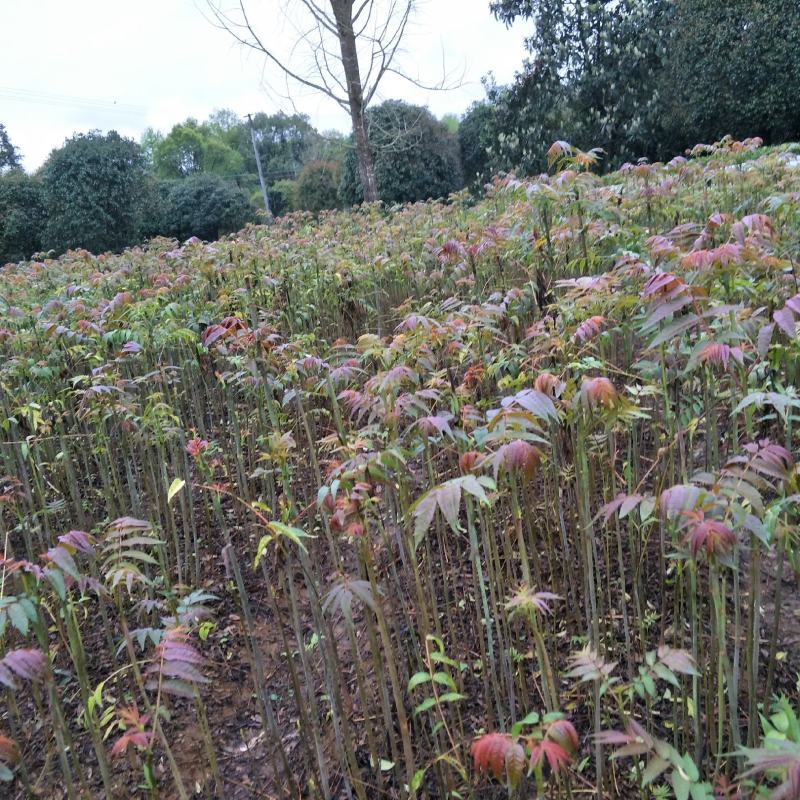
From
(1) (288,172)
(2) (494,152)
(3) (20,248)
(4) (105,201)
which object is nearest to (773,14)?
(2) (494,152)

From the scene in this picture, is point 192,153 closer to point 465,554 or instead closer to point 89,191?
point 89,191

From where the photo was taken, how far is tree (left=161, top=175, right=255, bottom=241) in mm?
17219

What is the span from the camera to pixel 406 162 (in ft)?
48.9

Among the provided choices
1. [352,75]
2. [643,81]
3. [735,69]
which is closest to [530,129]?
[643,81]

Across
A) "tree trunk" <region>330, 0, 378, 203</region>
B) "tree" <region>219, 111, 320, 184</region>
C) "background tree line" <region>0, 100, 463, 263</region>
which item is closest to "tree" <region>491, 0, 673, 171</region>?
"background tree line" <region>0, 100, 463, 263</region>

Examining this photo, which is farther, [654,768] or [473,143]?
[473,143]

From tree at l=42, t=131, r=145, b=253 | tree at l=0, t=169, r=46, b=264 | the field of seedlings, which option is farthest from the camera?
tree at l=0, t=169, r=46, b=264

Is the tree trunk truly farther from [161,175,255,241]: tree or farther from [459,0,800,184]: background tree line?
[161,175,255,241]: tree

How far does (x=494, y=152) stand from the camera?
16.4 meters

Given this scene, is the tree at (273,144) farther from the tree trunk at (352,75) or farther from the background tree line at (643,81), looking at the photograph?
the tree trunk at (352,75)

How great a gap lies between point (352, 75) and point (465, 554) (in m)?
10.6

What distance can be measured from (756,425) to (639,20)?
644 inches

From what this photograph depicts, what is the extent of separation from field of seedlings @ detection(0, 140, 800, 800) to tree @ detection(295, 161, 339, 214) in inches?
549

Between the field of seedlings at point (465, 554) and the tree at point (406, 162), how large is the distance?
11521mm
